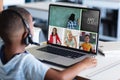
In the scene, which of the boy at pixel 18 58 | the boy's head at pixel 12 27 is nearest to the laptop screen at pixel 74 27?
the boy at pixel 18 58

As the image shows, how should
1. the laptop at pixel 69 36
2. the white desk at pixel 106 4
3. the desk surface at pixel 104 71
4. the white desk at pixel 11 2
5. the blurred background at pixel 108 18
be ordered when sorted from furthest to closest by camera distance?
the blurred background at pixel 108 18 < the white desk at pixel 106 4 < the white desk at pixel 11 2 < the laptop at pixel 69 36 < the desk surface at pixel 104 71

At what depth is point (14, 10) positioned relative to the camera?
48.4 inches

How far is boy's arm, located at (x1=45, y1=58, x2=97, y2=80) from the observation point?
121 cm

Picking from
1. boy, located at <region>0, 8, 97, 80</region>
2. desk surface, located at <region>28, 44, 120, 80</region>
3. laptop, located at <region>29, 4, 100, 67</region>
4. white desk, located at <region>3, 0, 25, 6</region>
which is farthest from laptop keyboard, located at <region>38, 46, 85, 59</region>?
white desk, located at <region>3, 0, 25, 6</region>

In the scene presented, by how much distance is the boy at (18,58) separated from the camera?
1204 mm

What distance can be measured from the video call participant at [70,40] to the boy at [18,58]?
1.51 ft

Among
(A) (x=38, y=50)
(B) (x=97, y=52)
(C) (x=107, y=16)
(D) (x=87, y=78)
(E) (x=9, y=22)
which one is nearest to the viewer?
(E) (x=9, y=22)

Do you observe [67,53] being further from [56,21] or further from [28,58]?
[28,58]

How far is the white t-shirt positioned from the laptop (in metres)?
0.31

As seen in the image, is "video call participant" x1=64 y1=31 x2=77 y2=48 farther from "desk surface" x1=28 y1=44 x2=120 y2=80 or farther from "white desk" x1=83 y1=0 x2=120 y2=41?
"white desk" x1=83 y1=0 x2=120 y2=41

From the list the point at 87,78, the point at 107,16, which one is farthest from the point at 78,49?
the point at 107,16

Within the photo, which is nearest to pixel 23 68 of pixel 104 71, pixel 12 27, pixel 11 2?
pixel 12 27

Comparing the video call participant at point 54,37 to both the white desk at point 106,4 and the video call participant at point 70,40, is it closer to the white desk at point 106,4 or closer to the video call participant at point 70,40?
the video call participant at point 70,40

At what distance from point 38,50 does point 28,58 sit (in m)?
0.55
